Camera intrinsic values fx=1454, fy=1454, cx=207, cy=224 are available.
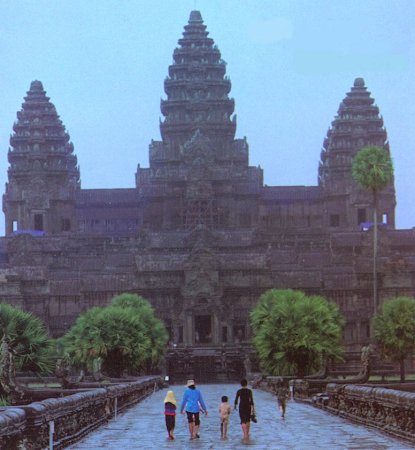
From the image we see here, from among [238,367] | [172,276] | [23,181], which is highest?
[23,181]

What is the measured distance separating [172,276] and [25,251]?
61.0 ft

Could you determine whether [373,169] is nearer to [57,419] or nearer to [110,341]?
[110,341]

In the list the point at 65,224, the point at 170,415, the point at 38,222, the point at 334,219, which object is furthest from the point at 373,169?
the point at 170,415

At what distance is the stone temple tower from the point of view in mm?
171625

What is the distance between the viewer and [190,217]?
167 metres

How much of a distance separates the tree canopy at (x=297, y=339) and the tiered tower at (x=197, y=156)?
6318cm

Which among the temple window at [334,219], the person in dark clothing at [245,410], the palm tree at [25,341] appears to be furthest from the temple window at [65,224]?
the person in dark clothing at [245,410]

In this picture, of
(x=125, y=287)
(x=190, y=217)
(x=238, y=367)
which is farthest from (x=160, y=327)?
(x=190, y=217)

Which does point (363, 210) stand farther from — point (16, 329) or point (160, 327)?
point (16, 329)

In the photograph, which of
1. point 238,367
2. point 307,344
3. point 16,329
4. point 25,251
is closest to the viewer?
point 16,329

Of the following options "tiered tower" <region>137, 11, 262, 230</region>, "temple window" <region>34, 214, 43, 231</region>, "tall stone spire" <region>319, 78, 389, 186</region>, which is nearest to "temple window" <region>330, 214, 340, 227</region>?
"tall stone spire" <region>319, 78, 389, 186</region>

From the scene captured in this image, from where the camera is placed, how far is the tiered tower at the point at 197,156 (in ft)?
550

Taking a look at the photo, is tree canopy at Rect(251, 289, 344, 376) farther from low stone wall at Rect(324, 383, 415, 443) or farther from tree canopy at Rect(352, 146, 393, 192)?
tree canopy at Rect(352, 146, 393, 192)

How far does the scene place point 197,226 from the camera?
508ft
